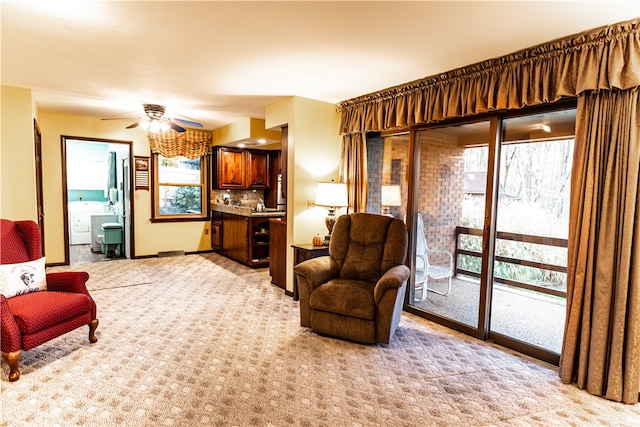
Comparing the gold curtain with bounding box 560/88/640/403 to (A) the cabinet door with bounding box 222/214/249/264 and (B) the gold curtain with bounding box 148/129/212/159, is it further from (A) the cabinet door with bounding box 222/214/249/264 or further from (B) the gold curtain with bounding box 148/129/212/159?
(B) the gold curtain with bounding box 148/129/212/159

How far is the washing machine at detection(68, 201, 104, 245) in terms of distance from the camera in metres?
7.78

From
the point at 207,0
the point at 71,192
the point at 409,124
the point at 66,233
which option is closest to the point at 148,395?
the point at 207,0

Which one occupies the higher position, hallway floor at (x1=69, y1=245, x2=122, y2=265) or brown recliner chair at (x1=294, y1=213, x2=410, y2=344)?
brown recliner chair at (x1=294, y1=213, x2=410, y2=344)

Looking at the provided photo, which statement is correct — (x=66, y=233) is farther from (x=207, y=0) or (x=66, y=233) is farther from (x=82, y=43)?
(x=207, y=0)

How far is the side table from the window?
3.48 m

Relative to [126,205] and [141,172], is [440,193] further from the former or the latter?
[126,205]

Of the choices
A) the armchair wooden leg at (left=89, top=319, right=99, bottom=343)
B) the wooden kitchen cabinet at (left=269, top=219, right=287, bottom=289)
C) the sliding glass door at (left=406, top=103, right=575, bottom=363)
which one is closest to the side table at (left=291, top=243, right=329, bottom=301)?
the wooden kitchen cabinet at (left=269, top=219, right=287, bottom=289)

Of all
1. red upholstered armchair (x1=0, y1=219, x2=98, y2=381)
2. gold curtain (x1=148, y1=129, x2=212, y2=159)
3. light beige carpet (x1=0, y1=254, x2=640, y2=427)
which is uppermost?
gold curtain (x1=148, y1=129, x2=212, y2=159)

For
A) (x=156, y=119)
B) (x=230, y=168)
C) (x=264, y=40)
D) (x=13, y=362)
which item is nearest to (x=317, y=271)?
(x=264, y=40)

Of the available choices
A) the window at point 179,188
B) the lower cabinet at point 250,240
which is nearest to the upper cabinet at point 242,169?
the window at point 179,188

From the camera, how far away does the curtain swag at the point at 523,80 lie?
232 centimetres

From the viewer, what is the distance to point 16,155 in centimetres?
410

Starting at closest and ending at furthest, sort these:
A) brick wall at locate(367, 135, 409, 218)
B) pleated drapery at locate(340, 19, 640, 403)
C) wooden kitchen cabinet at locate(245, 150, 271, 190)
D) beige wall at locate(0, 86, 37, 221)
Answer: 1. pleated drapery at locate(340, 19, 640, 403)
2. beige wall at locate(0, 86, 37, 221)
3. brick wall at locate(367, 135, 409, 218)
4. wooden kitchen cabinet at locate(245, 150, 271, 190)

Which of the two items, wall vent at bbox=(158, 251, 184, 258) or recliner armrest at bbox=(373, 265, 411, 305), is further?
wall vent at bbox=(158, 251, 184, 258)
